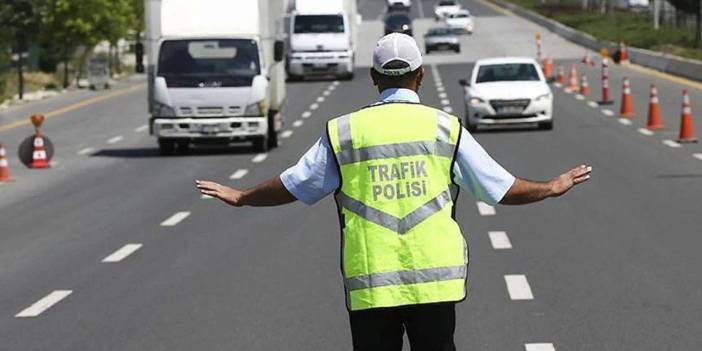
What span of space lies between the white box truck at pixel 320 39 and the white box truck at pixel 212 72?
84.0 feet

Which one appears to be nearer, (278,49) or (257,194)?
(257,194)

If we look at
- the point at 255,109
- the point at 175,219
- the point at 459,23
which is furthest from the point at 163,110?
the point at 459,23

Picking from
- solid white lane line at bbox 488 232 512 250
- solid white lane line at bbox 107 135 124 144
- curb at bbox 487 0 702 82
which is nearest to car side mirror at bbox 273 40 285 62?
solid white lane line at bbox 107 135 124 144

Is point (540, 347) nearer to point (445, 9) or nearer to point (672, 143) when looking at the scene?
point (672, 143)

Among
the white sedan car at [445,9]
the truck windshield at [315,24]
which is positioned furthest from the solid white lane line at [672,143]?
the white sedan car at [445,9]

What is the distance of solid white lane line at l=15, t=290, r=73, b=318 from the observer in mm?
12130

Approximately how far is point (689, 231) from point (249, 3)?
14995mm

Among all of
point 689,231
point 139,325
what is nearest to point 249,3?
point 689,231

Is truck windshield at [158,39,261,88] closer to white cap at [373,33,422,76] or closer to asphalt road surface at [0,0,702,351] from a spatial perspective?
asphalt road surface at [0,0,702,351]

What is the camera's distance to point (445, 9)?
110 metres

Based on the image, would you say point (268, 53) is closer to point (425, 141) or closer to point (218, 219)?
point (218, 219)

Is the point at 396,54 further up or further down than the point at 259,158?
further up

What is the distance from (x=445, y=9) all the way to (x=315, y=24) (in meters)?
53.6

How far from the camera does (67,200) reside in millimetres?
21781
